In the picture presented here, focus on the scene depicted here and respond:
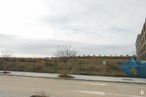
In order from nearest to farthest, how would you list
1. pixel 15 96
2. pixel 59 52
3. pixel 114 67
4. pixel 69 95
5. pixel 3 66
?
pixel 15 96, pixel 69 95, pixel 114 67, pixel 3 66, pixel 59 52

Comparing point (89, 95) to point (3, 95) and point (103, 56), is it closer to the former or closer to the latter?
point (3, 95)

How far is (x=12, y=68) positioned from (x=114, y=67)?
48.5 ft

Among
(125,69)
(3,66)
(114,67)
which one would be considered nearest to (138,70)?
(125,69)

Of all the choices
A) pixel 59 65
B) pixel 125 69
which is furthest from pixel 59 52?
pixel 125 69

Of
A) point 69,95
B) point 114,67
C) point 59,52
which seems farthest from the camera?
point 59,52

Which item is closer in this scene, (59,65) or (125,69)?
(125,69)

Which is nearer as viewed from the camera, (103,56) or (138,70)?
(138,70)

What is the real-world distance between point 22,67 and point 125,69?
60.0 ft

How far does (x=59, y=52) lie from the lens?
3263 inches

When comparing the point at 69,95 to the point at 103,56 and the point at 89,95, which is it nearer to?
the point at 89,95

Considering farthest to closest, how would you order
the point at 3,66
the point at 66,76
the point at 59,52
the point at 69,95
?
the point at 59,52
the point at 3,66
the point at 66,76
the point at 69,95

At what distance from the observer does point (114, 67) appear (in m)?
39.2

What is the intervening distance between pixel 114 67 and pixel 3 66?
1630cm

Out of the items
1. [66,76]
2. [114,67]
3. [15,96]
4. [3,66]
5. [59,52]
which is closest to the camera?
[15,96]
